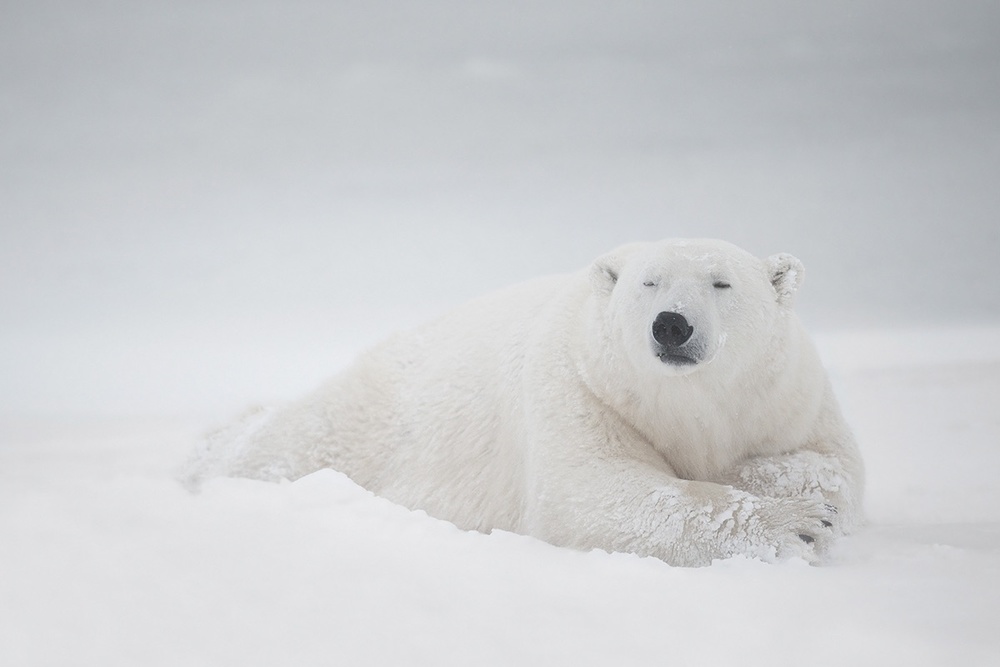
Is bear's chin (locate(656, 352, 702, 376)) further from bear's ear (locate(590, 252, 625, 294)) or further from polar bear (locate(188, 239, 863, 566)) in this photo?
bear's ear (locate(590, 252, 625, 294))

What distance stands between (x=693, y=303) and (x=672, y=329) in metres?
0.16

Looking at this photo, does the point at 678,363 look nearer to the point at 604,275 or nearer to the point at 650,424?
the point at 650,424

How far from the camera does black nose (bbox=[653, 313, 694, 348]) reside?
3762 mm

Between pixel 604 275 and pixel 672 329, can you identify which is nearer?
pixel 672 329

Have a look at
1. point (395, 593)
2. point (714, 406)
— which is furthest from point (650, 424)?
point (395, 593)

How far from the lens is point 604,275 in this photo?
4.36 meters

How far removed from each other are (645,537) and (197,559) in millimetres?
1801

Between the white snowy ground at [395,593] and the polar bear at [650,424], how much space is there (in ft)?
1.00

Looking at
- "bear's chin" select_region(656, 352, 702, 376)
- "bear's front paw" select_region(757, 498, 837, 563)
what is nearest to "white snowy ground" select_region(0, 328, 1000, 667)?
"bear's front paw" select_region(757, 498, 837, 563)

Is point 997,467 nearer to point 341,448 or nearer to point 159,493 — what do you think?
point 341,448

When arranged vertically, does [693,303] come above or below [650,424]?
above

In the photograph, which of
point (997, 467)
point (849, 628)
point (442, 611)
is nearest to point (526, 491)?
point (442, 611)

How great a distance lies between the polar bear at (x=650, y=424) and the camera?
3.78m

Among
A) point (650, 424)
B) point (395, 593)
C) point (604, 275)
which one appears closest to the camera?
point (395, 593)
